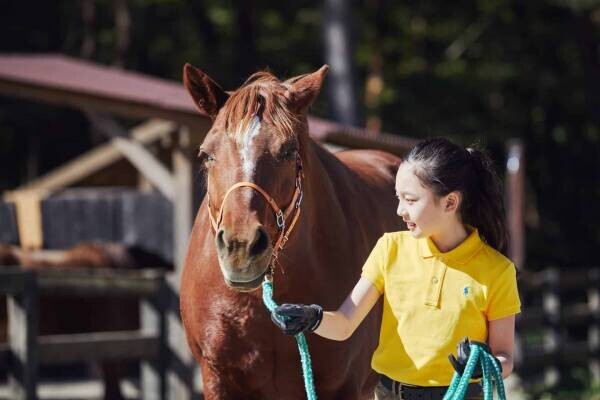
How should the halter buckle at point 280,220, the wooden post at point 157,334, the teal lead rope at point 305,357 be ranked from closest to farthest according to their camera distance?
the teal lead rope at point 305,357 < the halter buckle at point 280,220 < the wooden post at point 157,334

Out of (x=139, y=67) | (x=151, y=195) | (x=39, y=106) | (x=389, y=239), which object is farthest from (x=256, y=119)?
(x=139, y=67)

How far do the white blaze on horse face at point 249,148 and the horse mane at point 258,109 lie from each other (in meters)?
0.02

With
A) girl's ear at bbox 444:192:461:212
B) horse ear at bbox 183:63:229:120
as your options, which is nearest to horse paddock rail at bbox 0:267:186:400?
horse ear at bbox 183:63:229:120

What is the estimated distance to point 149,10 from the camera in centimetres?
2500

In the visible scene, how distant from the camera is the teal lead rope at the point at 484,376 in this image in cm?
311

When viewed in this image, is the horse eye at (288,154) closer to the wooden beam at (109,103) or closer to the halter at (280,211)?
the halter at (280,211)

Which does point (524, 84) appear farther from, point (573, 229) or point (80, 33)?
point (80, 33)

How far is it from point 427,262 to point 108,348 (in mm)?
4892

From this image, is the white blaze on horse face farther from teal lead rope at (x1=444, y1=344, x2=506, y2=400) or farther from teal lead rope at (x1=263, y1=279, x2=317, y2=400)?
teal lead rope at (x1=444, y1=344, x2=506, y2=400)

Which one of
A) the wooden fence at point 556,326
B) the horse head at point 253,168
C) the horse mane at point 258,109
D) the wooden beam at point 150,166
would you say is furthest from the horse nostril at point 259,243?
the wooden fence at point 556,326

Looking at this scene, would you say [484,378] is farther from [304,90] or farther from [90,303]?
[90,303]

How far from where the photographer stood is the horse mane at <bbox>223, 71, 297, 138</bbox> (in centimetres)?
390

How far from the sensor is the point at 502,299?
3430mm

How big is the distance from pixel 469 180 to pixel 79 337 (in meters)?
5.09
